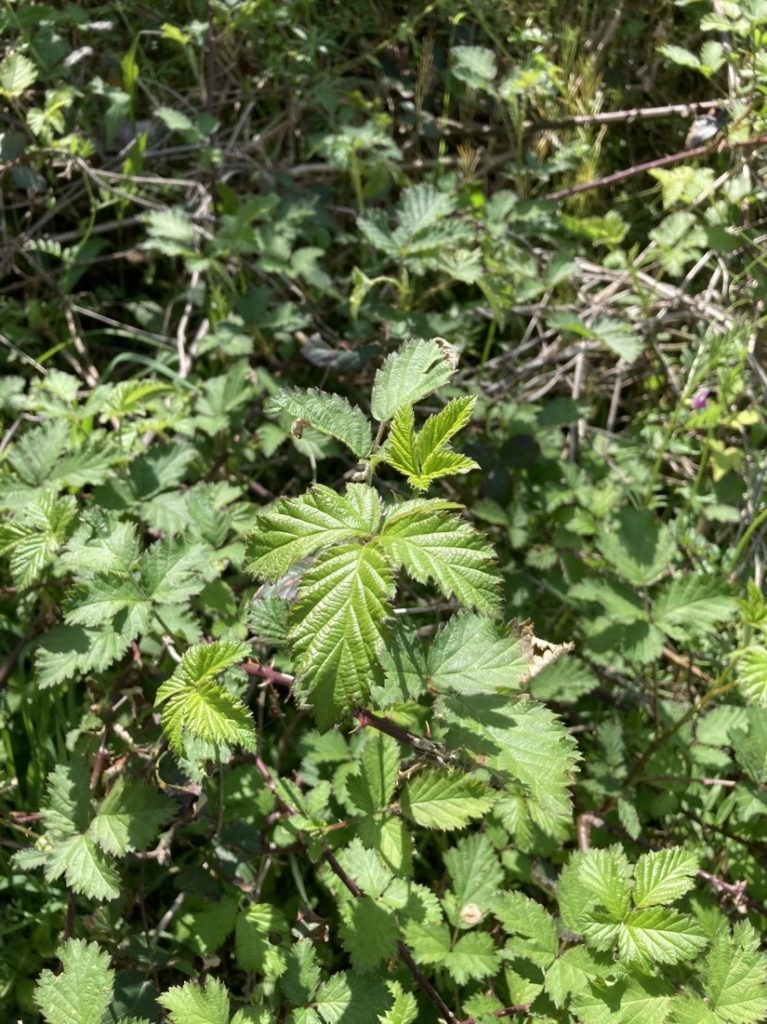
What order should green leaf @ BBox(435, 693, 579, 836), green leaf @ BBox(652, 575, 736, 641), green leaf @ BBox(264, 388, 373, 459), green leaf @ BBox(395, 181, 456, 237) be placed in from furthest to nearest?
green leaf @ BBox(395, 181, 456, 237) → green leaf @ BBox(652, 575, 736, 641) → green leaf @ BBox(264, 388, 373, 459) → green leaf @ BBox(435, 693, 579, 836)

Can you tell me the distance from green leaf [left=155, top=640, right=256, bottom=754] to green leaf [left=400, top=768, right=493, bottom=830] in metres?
0.34

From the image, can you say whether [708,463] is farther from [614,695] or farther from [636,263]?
[614,695]

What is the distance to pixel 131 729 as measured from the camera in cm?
195

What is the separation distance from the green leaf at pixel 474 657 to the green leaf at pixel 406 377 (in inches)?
14.3

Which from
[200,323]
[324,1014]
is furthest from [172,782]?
[200,323]

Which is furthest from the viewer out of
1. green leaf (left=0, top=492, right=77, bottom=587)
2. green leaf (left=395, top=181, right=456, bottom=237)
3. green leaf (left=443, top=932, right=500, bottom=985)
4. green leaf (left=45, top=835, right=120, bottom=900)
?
green leaf (left=395, top=181, right=456, bottom=237)

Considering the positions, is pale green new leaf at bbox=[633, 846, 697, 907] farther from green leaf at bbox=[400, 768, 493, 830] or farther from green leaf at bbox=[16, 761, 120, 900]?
green leaf at bbox=[16, 761, 120, 900]

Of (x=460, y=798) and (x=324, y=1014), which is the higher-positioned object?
(x=460, y=798)

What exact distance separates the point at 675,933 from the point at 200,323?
2268mm

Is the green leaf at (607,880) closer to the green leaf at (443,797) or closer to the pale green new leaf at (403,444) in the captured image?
the green leaf at (443,797)

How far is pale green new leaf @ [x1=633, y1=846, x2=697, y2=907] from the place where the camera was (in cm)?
149

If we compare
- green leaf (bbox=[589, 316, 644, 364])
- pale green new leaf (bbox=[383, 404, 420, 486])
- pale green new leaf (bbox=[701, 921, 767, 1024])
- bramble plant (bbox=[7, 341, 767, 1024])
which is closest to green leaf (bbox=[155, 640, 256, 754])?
bramble plant (bbox=[7, 341, 767, 1024])

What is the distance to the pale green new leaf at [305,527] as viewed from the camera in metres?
1.31

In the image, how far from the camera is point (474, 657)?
58.3 inches
